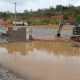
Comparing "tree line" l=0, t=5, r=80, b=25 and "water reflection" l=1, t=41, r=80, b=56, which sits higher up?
"tree line" l=0, t=5, r=80, b=25

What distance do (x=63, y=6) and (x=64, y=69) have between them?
80.8 metres

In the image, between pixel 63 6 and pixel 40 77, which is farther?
pixel 63 6

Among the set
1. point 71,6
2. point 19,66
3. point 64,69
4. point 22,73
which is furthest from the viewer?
point 71,6

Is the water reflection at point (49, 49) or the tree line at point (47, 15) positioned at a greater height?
the tree line at point (47, 15)

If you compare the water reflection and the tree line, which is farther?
the tree line

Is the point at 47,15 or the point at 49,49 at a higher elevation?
the point at 47,15

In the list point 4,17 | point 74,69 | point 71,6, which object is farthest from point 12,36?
point 4,17

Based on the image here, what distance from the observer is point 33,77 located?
11484 millimetres

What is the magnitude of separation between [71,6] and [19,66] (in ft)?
259

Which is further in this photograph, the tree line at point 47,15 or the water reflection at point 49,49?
the tree line at point 47,15

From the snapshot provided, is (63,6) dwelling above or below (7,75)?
above

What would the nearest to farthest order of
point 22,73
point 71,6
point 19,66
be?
point 22,73, point 19,66, point 71,6

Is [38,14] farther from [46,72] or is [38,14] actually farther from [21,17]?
[46,72]

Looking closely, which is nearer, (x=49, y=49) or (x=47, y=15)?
(x=49, y=49)
